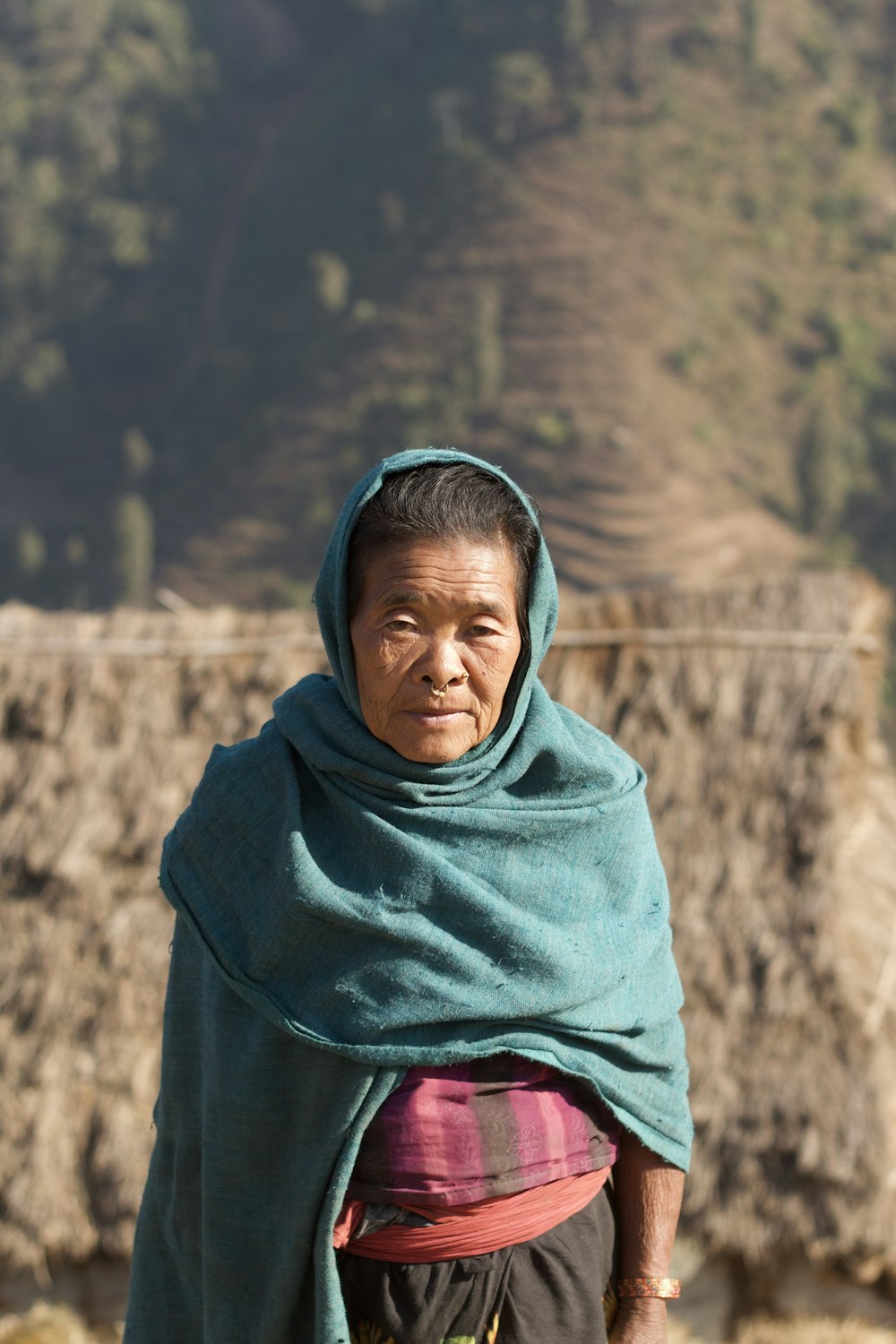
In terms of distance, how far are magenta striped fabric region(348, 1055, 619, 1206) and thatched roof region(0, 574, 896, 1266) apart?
238cm

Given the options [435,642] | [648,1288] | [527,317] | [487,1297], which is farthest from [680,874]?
[527,317]

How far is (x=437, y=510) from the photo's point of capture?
1.44 m

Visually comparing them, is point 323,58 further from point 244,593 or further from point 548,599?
point 548,599

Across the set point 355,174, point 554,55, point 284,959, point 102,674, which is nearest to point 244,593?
point 355,174

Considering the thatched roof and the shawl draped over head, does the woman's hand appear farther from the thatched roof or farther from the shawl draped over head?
the thatched roof

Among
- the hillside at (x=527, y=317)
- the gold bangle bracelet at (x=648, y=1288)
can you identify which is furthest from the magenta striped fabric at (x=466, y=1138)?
the hillside at (x=527, y=317)

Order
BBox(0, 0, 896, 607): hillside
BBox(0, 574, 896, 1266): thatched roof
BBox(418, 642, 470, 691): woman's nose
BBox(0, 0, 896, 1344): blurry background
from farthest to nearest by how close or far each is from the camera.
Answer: BBox(0, 0, 896, 1344): blurry background < BBox(0, 0, 896, 607): hillside < BBox(0, 574, 896, 1266): thatched roof < BBox(418, 642, 470, 691): woman's nose

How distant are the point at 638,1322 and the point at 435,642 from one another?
0.88 metres

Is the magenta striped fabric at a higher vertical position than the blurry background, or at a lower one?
lower

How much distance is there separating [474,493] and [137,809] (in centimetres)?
300

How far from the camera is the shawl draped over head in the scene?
145 cm

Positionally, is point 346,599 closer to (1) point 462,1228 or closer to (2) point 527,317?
(1) point 462,1228

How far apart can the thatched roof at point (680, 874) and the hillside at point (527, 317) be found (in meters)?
32.1

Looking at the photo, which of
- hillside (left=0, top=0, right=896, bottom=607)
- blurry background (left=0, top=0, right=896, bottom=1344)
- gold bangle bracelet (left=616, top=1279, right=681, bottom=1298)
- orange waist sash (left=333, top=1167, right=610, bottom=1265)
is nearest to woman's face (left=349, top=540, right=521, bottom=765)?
Result: orange waist sash (left=333, top=1167, right=610, bottom=1265)
